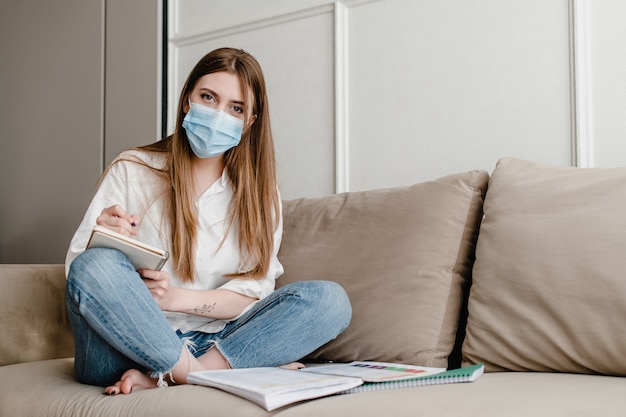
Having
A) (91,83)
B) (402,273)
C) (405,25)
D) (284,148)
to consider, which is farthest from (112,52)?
(402,273)

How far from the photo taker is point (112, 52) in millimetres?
2709

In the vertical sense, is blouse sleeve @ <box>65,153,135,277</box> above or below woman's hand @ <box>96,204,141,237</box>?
above

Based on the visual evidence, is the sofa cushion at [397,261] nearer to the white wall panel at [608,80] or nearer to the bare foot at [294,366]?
the bare foot at [294,366]

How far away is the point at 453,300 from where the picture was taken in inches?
59.4

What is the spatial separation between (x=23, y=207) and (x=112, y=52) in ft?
2.52

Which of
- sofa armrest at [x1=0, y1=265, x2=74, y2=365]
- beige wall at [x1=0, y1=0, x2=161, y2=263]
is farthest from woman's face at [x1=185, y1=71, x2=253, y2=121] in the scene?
beige wall at [x1=0, y1=0, x2=161, y2=263]

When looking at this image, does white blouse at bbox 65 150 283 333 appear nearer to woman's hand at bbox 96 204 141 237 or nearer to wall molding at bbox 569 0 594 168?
woman's hand at bbox 96 204 141 237

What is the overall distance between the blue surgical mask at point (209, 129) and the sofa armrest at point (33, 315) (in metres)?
0.50

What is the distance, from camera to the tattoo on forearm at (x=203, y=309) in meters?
1.47

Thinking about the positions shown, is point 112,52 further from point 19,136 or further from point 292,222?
point 292,222

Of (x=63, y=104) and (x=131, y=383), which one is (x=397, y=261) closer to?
(x=131, y=383)

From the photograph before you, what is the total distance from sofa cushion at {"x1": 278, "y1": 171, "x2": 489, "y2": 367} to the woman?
0.24 feet

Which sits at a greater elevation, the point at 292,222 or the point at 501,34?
the point at 501,34

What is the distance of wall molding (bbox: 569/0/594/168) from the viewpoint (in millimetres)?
1736
